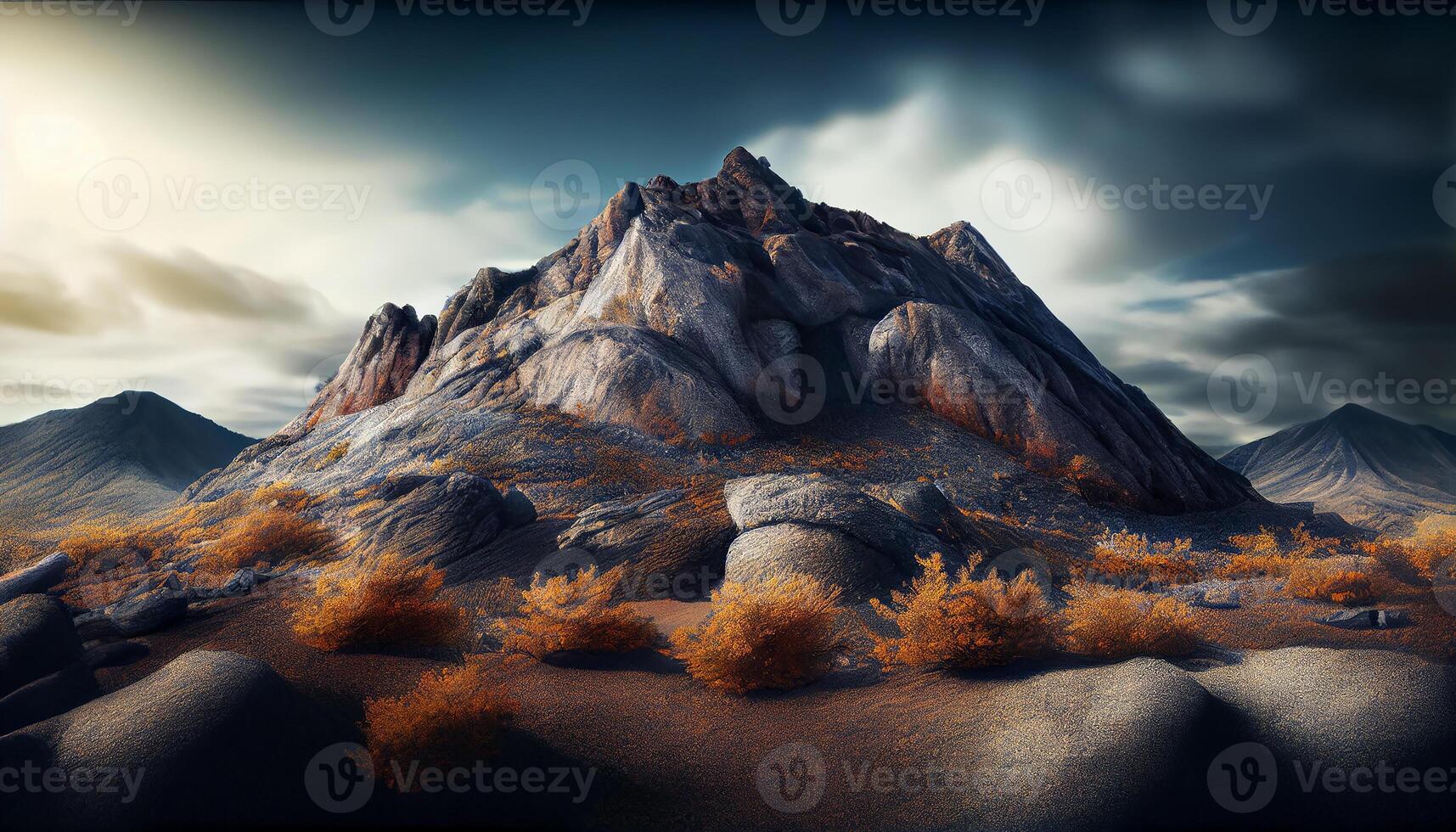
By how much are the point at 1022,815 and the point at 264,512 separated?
17.1 meters

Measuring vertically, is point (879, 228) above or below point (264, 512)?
→ above

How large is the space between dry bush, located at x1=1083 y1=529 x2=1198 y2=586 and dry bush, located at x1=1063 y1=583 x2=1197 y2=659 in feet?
22.8

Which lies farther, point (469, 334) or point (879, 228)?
point (879, 228)

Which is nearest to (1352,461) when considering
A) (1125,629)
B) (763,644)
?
(1125,629)

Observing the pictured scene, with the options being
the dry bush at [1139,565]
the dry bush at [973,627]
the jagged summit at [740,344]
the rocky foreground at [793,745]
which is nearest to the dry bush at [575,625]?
the rocky foreground at [793,745]

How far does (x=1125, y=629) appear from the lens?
26.5 feet

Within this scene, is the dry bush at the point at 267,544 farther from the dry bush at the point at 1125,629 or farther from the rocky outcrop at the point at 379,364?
the rocky outcrop at the point at 379,364

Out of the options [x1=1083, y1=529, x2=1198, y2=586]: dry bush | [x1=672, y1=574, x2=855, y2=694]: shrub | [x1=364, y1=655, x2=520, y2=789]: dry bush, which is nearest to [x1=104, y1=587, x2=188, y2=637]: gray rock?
[x1=364, y1=655, x2=520, y2=789]: dry bush

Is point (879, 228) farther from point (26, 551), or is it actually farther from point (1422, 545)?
point (26, 551)

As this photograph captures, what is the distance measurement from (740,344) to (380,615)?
22.1 meters

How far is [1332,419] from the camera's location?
575 feet

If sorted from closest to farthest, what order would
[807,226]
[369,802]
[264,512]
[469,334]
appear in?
[369,802] < [264,512] < [469,334] < [807,226]

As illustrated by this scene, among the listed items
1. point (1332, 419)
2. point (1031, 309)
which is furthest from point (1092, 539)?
point (1332, 419)

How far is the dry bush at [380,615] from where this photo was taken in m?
7.91
